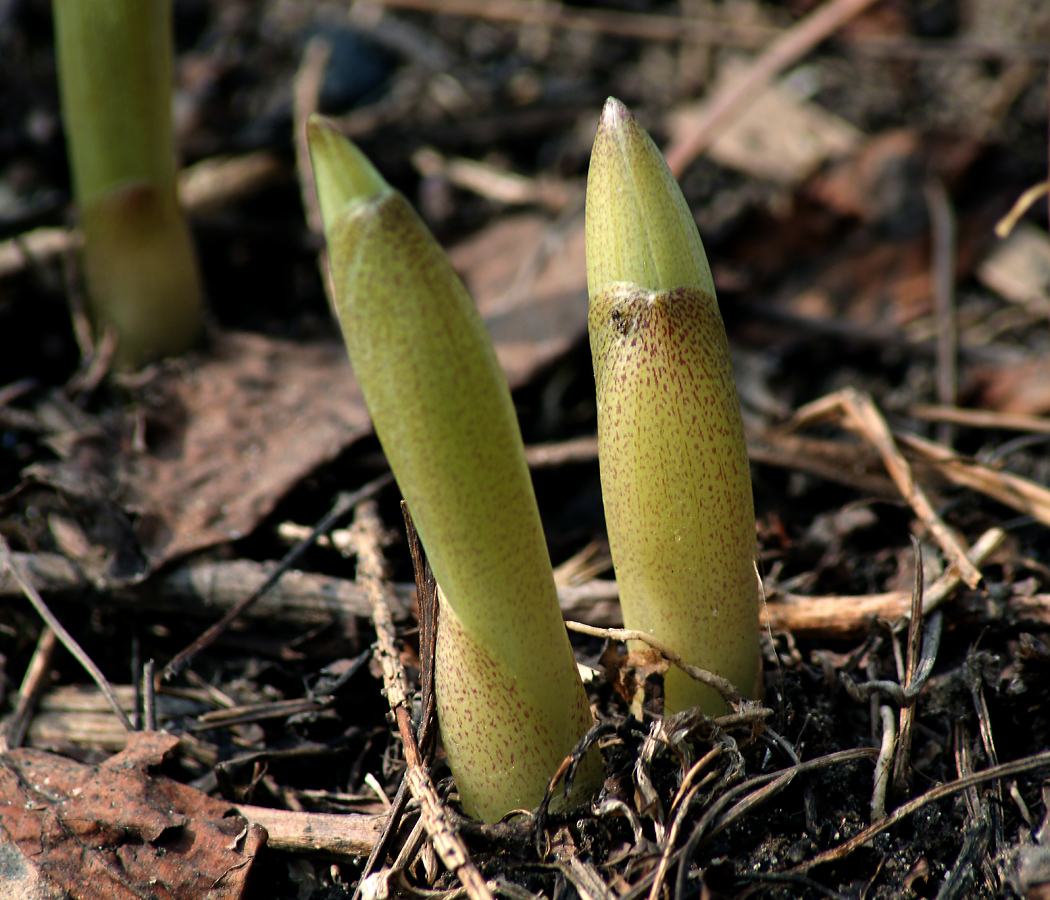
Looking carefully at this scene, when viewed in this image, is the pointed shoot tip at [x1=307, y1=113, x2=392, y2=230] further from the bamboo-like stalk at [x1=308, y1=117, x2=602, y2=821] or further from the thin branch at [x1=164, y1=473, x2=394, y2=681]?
the thin branch at [x1=164, y1=473, x2=394, y2=681]

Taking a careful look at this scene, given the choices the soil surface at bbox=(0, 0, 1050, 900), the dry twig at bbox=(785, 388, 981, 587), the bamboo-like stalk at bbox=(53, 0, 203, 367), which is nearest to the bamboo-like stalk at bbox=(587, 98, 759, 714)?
the soil surface at bbox=(0, 0, 1050, 900)

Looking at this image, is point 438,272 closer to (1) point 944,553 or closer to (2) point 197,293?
(1) point 944,553

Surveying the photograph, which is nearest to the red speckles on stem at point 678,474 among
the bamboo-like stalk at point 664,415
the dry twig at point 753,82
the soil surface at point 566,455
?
the bamboo-like stalk at point 664,415

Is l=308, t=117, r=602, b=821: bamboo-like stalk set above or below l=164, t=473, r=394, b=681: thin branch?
above

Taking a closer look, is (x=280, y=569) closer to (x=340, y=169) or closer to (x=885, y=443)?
(x=340, y=169)

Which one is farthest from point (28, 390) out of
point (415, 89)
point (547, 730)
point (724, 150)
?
point (724, 150)

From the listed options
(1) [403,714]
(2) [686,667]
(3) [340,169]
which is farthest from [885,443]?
(3) [340,169]
